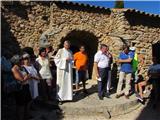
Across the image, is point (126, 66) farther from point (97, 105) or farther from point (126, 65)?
point (97, 105)

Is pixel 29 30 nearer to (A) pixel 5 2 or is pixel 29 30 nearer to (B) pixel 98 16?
(A) pixel 5 2

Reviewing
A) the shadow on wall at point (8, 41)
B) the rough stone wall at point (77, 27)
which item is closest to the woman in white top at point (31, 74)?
the shadow on wall at point (8, 41)

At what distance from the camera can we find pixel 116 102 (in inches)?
421

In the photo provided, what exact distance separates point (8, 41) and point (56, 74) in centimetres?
239

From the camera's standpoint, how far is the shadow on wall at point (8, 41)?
11.8 meters

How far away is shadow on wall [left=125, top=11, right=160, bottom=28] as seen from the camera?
14.6m

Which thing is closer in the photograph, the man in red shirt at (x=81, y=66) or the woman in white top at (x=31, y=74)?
the woman in white top at (x=31, y=74)

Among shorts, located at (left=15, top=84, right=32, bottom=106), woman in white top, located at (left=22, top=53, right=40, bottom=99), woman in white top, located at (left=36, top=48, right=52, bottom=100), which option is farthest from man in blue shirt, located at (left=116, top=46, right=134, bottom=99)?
shorts, located at (left=15, top=84, right=32, bottom=106)

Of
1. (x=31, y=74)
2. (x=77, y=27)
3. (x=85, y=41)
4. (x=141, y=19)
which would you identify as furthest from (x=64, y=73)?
(x=141, y=19)

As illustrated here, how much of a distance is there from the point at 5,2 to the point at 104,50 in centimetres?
369

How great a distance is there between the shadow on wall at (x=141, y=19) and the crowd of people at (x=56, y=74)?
10.3 feet

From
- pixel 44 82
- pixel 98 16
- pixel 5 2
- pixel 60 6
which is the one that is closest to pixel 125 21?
pixel 98 16

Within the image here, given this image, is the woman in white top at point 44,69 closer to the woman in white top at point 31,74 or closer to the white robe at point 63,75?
the white robe at point 63,75

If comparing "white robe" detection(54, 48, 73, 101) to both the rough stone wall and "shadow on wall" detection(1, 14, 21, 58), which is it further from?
the rough stone wall
